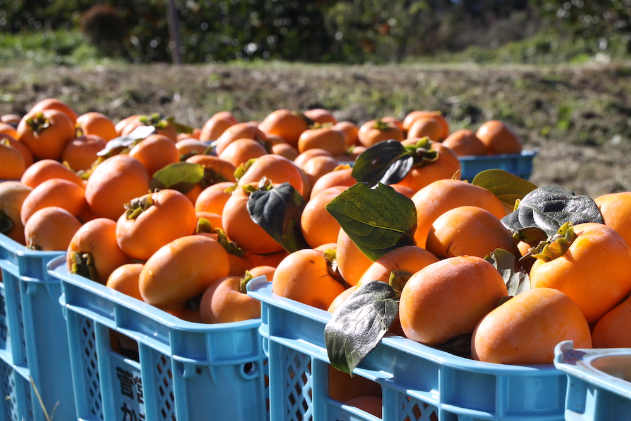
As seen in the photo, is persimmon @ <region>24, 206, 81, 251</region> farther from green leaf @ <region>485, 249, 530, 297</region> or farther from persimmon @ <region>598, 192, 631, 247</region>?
persimmon @ <region>598, 192, 631, 247</region>

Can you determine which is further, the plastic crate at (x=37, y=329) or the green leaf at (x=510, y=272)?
the plastic crate at (x=37, y=329)

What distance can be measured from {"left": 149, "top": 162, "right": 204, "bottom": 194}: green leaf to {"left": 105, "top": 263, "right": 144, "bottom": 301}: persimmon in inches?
14.6

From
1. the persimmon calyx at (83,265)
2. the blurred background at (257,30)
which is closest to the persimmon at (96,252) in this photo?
the persimmon calyx at (83,265)

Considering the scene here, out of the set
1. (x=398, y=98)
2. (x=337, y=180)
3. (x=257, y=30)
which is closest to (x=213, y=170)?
(x=337, y=180)

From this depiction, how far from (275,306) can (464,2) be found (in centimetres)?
2392

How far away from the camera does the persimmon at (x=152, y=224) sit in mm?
1457

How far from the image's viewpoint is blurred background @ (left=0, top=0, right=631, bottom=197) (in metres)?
6.14

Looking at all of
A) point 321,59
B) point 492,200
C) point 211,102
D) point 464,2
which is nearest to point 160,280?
point 492,200

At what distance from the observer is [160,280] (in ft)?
4.29

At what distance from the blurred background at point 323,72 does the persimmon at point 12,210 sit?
12.6 feet

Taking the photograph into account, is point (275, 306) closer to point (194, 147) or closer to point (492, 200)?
point (492, 200)

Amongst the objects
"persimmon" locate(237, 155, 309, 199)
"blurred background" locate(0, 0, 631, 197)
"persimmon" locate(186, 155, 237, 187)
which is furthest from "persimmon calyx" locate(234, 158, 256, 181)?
"blurred background" locate(0, 0, 631, 197)

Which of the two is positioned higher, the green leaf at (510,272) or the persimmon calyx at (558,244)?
the persimmon calyx at (558,244)

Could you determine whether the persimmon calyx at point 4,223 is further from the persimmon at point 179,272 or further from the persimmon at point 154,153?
the persimmon at point 179,272
